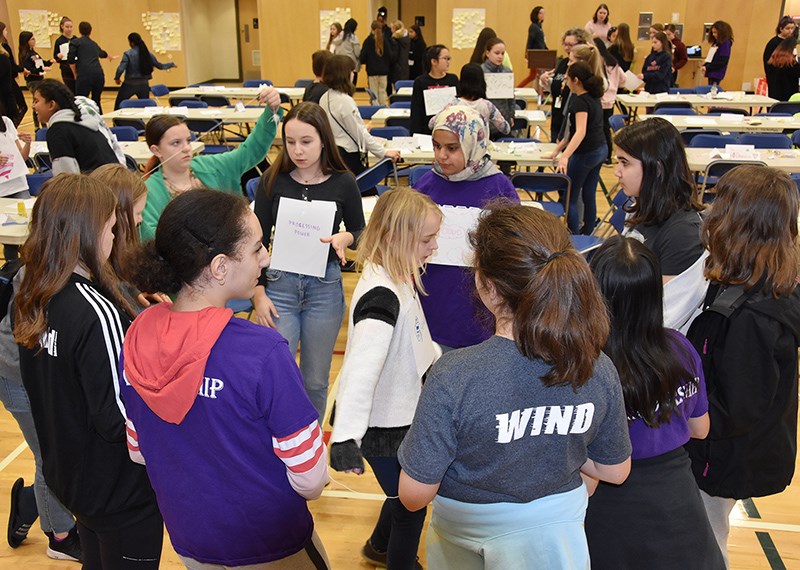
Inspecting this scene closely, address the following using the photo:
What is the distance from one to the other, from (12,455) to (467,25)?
1440 centimetres

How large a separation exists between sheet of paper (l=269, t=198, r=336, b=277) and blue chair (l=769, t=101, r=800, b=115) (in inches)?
326

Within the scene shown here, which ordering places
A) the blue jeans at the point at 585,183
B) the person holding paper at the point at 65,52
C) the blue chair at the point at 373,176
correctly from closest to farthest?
the blue chair at the point at 373,176, the blue jeans at the point at 585,183, the person holding paper at the point at 65,52

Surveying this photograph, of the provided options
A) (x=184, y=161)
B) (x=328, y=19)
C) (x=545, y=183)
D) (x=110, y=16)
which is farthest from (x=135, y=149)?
(x=110, y=16)

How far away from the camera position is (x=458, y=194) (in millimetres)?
3006

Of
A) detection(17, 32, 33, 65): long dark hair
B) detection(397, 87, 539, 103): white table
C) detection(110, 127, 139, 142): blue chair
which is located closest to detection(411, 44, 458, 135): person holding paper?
detection(110, 127, 139, 142): blue chair

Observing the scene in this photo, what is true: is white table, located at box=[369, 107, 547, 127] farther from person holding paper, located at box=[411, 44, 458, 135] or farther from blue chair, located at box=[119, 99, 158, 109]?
blue chair, located at box=[119, 99, 158, 109]

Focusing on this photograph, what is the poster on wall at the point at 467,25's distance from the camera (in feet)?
52.6

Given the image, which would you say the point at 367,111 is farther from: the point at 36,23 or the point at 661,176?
the point at 36,23

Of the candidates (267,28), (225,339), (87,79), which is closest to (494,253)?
(225,339)

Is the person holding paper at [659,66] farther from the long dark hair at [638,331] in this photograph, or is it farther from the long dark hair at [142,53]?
the long dark hair at [638,331]

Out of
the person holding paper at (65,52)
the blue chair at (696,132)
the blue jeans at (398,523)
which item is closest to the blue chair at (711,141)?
the blue chair at (696,132)

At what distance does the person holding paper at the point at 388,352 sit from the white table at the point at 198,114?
716 cm

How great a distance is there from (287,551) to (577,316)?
0.87 metres

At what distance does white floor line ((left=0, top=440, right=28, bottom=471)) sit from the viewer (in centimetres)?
374
